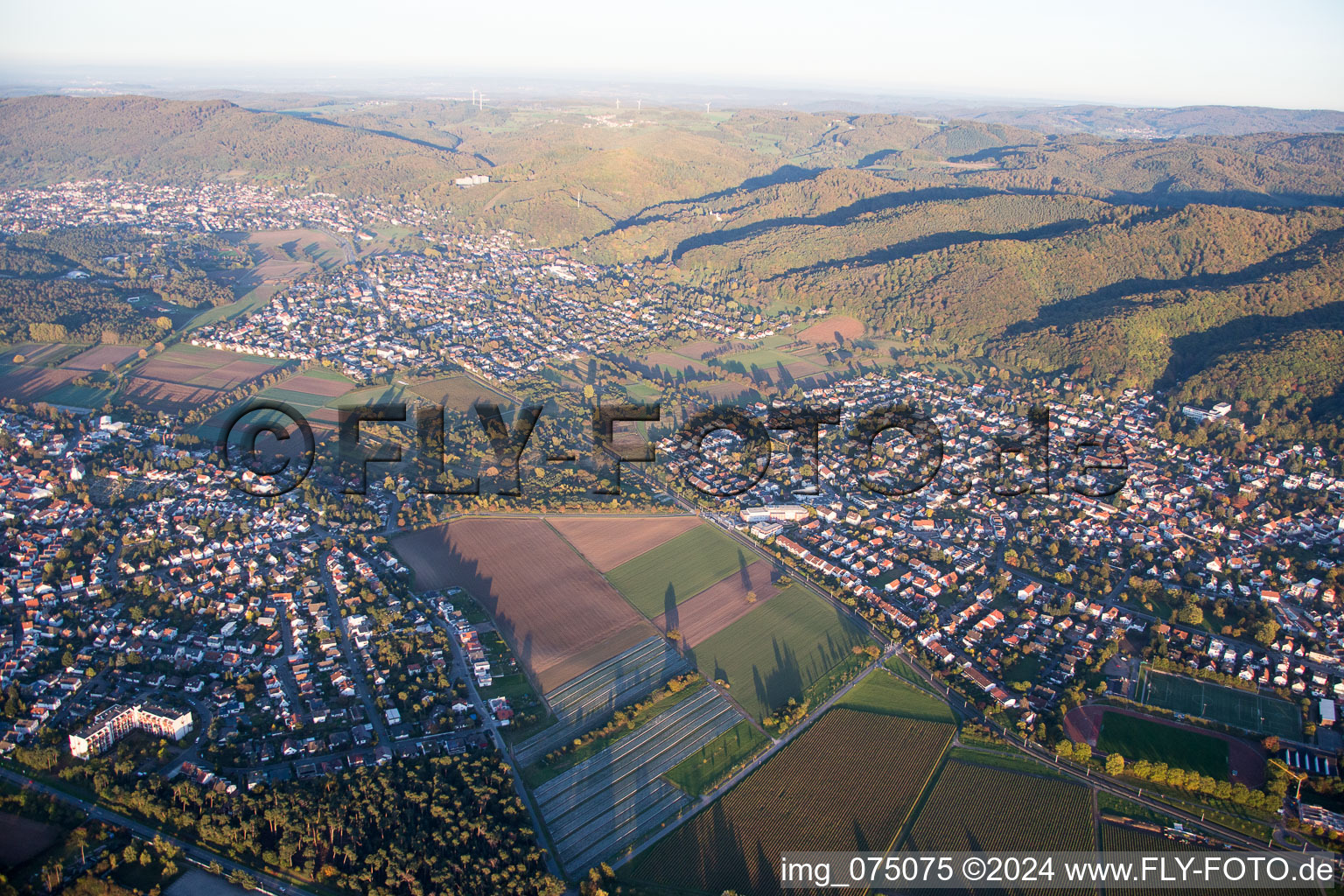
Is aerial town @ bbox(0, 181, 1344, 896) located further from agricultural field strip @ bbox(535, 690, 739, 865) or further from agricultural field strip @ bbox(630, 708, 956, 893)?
agricultural field strip @ bbox(630, 708, 956, 893)

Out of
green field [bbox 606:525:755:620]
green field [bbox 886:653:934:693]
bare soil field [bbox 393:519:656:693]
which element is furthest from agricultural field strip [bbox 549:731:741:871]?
green field [bbox 886:653:934:693]

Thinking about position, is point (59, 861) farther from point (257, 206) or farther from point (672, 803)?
point (257, 206)

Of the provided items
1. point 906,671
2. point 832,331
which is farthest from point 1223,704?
point 832,331

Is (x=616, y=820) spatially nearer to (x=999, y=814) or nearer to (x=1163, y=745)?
(x=999, y=814)

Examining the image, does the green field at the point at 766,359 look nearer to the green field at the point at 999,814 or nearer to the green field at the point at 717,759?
the green field at the point at 717,759

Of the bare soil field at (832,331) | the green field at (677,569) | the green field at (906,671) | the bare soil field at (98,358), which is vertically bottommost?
the green field at (906,671)

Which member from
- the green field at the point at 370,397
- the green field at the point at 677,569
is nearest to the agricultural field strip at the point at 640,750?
the green field at the point at 677,569
